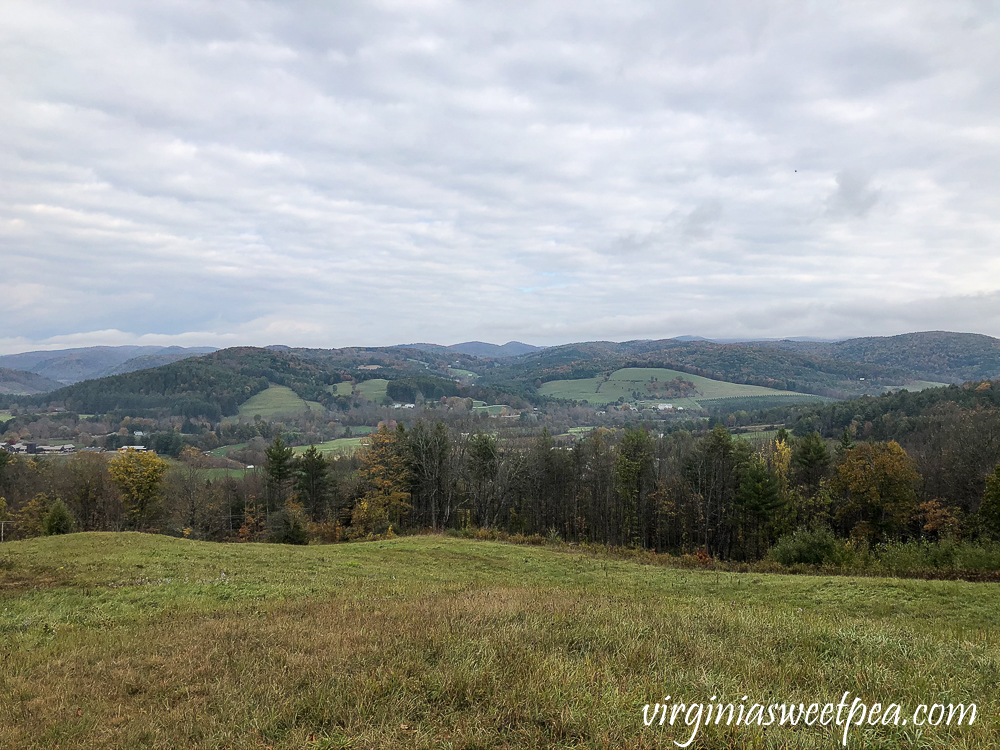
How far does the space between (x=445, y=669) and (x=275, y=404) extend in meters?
188

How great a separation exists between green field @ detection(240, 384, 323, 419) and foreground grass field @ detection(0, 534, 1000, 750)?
162 metres

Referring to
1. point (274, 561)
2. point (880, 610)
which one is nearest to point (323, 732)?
point (880, 610)

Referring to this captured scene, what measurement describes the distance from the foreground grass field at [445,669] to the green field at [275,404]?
16223cm

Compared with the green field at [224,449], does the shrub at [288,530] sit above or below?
above

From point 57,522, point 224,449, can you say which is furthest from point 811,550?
point 224,449

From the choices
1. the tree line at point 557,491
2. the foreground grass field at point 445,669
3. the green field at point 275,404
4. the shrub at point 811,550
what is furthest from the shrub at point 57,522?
the green field at point 275,404

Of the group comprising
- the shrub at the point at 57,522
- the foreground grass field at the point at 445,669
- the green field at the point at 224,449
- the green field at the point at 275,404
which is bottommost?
the green field at the point at 224,449

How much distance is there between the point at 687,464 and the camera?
50.8 m

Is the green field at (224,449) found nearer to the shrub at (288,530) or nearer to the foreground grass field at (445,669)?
the shrub at (288,530)

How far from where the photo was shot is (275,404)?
575 ft

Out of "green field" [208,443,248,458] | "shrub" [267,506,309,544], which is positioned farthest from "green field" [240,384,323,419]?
"shrub" [267,506,309,544]

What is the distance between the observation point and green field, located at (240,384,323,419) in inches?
6452

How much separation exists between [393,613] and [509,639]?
315 centimetres

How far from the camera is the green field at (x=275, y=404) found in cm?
16388
